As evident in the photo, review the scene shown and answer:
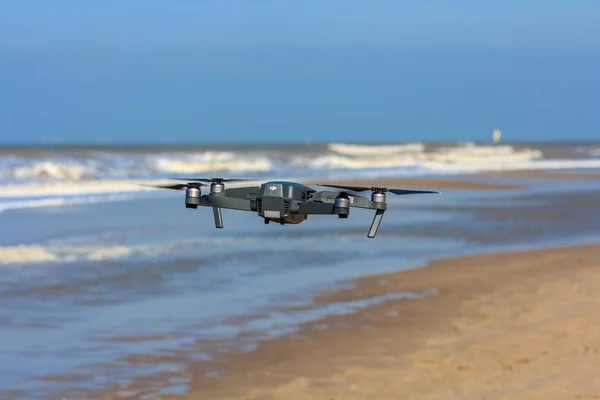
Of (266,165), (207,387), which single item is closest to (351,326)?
(207,387)

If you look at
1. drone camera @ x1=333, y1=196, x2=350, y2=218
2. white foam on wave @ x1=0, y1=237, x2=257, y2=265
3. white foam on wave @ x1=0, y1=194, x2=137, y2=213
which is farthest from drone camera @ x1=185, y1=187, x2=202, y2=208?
white foam on wave @ x1=0, y1=194, x2=137, y2=213

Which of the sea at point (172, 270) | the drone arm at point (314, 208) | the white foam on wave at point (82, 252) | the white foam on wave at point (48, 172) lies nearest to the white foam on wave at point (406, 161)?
the white foam on wave at point (48, 172)

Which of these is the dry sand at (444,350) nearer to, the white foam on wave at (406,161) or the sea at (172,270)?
the sea at (172,270)

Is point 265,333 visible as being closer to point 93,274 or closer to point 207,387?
point 207,387

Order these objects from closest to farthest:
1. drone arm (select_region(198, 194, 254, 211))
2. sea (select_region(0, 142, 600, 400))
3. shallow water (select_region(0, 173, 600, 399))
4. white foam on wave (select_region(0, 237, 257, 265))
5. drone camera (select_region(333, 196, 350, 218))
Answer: drone camera (select_region(333, 196, 350, 218)) → drone arm (select_region(198, 194, 254, 211)) → sea (select_region(0, 142, 600, 400)) → shallow water (select_region(0, 173, 600, 399)) → white foam on wave (select_region(0, 237, 257, 265))

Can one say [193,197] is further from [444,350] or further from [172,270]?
[172,270]

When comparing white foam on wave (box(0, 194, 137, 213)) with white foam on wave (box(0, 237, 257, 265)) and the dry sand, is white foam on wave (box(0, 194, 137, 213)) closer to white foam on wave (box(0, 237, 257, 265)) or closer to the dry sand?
white foam on wave (box(0, 237, 257, 265))

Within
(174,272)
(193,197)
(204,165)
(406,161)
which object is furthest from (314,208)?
(406,161)
